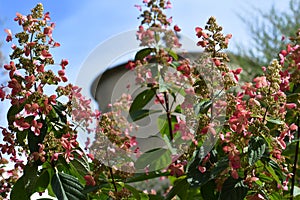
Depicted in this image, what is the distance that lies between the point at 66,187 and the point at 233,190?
0.42m

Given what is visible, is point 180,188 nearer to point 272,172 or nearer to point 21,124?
point 272,172

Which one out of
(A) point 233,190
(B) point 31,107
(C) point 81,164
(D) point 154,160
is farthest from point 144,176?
(B) point 31,107

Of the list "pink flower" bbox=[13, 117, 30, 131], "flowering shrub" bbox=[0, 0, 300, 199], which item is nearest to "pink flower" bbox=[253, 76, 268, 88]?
"flowering shrub" bbox=[0, 0, 300, 199]

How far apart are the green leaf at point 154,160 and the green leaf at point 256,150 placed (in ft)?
1.19

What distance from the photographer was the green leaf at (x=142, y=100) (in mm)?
1773

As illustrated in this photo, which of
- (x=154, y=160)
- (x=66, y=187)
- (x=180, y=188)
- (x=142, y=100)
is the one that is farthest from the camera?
(x=142, y=100)

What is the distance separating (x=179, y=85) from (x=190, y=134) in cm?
31

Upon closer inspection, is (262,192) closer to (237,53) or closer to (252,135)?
(252,135)

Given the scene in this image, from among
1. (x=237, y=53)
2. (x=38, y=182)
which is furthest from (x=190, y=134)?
(x=237, y=53)

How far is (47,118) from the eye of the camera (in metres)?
1.42

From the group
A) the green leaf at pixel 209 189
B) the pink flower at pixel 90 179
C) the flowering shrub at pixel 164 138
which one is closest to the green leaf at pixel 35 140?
the flowering shrub at pixel 164 138

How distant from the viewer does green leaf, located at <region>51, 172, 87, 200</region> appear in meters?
1.39

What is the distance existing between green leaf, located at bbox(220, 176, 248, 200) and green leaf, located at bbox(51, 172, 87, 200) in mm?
361

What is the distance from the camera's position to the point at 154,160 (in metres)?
1.64
